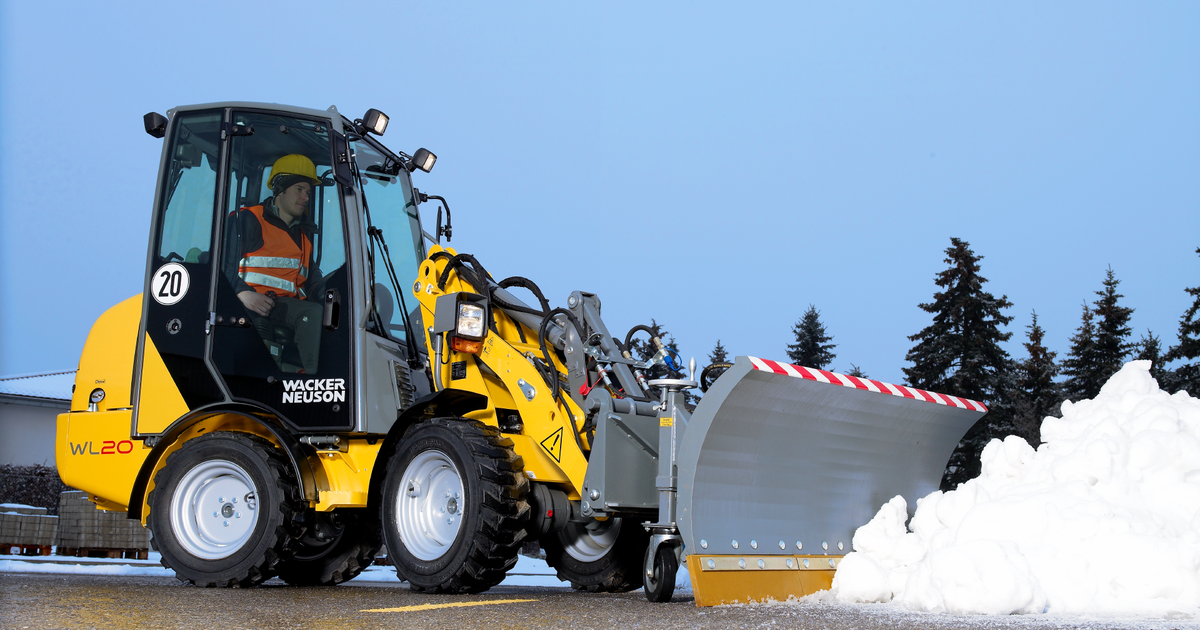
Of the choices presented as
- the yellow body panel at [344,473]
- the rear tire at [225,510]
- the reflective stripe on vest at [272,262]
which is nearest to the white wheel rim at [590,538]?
the yellow body panel at [344,473]

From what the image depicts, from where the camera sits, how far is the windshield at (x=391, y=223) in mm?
7000

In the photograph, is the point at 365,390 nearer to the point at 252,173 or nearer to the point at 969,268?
the point at 252,173

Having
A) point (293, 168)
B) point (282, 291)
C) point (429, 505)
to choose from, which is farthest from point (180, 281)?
point (429, 505)

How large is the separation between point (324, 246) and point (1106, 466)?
4769 mm

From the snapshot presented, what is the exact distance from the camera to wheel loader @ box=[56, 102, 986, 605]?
558cm

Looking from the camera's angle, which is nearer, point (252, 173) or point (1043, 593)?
point (1043, 593)

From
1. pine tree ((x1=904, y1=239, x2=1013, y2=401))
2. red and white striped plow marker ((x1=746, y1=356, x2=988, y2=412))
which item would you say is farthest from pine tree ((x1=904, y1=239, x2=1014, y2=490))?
red and white striped plow marker ((x1=746, y1=356, x2=988, y2=412))

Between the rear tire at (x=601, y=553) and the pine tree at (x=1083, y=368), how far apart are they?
86.0 ft

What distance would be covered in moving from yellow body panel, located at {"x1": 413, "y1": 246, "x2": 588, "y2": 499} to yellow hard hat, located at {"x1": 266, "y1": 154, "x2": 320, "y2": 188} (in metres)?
1.00

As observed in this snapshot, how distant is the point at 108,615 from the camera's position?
451 cm

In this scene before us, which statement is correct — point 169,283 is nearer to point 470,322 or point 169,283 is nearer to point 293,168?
point 293,168

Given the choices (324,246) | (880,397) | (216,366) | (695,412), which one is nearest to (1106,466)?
(880,397)

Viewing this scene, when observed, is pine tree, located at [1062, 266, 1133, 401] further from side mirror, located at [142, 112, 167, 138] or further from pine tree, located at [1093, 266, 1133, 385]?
side mirror, located at [142, 112, 167, 138]

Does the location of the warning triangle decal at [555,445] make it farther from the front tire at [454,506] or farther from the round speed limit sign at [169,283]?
the round speed limit sign at [169,283]
